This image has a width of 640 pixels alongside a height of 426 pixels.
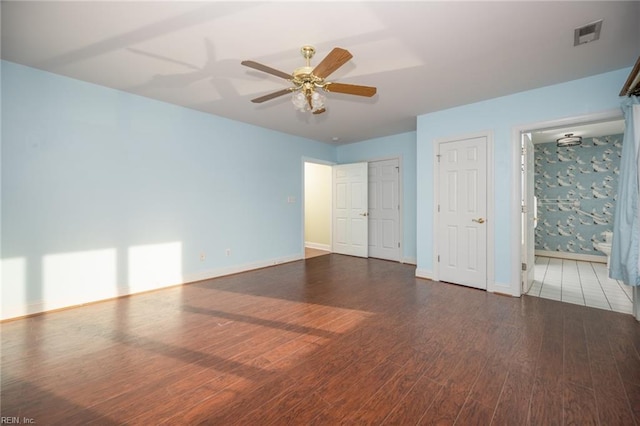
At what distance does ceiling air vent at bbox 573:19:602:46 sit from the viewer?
2180 millimetres

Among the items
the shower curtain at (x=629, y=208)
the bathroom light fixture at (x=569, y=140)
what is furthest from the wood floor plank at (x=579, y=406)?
the bathroom light fixture at (x=569, y=140)

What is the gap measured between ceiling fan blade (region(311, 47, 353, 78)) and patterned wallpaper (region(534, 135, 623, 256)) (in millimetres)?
6337

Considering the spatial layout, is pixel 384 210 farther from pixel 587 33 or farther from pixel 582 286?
pixel 587 33


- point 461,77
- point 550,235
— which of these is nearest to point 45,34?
point 461,77

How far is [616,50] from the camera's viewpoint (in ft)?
8.31

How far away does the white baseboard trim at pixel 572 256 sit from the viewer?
18.2 ft

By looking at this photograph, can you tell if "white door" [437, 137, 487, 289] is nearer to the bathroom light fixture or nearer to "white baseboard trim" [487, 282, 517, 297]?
"white baseboard trim" [487, 282, 517, 297]

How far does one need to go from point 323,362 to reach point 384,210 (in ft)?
14.1

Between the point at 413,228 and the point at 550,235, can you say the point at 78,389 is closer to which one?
the point at 413,228

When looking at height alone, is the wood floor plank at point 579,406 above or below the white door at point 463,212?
below

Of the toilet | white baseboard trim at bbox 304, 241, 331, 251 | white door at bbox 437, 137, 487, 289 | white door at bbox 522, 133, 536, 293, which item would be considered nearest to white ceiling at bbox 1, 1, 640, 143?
white door at bbox 437, 137, 487, 289

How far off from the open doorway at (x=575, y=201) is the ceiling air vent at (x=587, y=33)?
254cm

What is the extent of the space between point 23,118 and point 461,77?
4.66 metres

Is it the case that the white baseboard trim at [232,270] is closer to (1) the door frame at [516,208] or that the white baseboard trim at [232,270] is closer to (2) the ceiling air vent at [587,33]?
(1) the door frame at [516,208]
